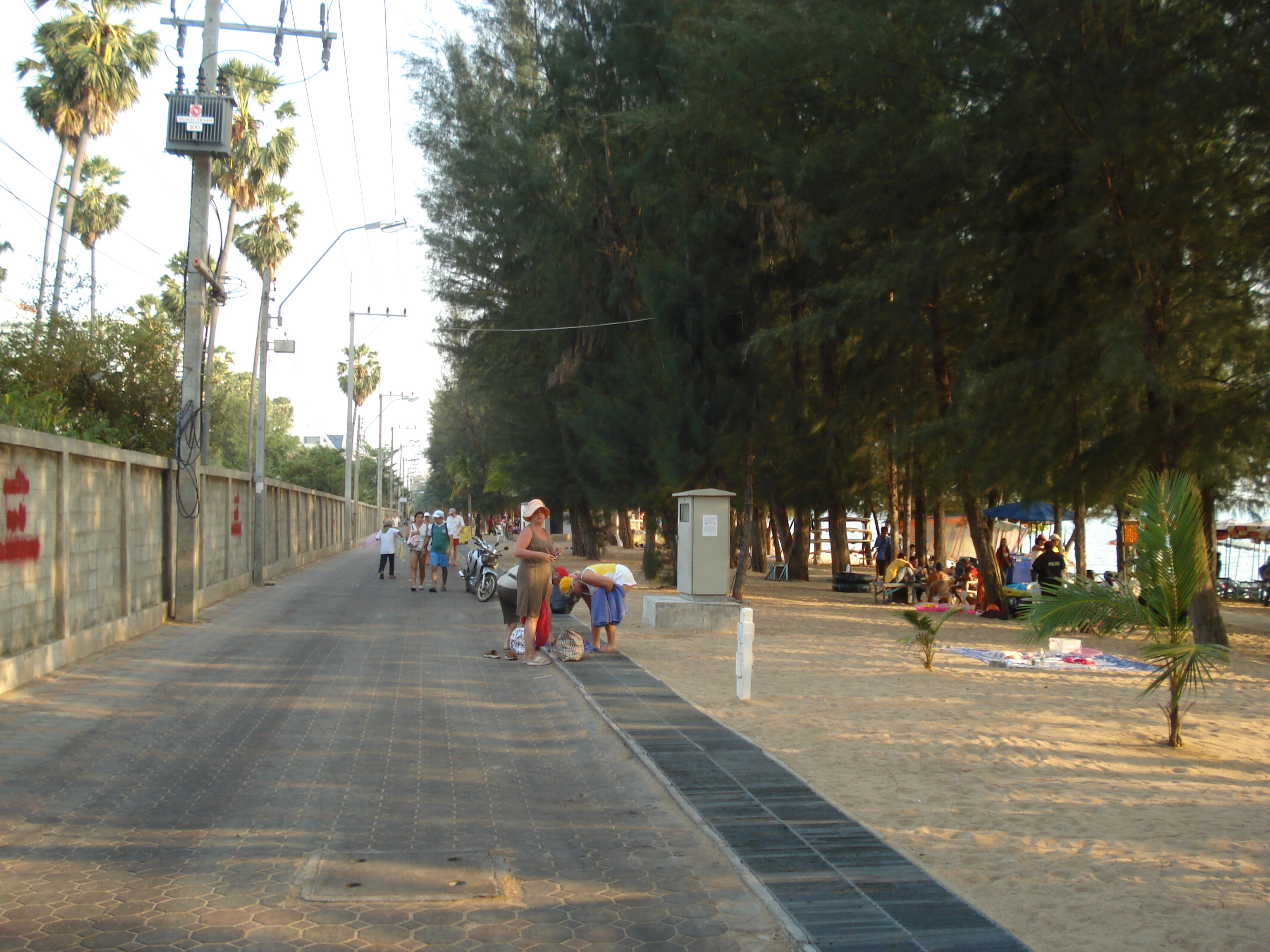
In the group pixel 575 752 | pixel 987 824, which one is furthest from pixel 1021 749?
pixel 575 752

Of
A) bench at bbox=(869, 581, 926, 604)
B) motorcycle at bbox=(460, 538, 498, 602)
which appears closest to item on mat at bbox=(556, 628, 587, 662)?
motorcycle at bbox=(460, 538, 498, 602)

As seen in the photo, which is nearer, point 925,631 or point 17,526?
point 17,526

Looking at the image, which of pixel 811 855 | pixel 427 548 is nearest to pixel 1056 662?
pixel 811 855

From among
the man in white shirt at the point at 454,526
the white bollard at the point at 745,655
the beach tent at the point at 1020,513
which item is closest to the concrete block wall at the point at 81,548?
the white bollard at the point at 745,655

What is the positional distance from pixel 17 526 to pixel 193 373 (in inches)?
263

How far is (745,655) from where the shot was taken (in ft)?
34.0

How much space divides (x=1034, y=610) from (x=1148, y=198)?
833cm

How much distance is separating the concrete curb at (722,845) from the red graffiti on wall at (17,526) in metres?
5.57

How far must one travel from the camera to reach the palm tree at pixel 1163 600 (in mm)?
8172

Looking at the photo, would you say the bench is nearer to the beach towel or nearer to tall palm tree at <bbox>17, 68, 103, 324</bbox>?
the beach towel

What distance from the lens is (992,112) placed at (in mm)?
15547

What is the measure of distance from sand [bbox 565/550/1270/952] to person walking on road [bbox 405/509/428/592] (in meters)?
11.0

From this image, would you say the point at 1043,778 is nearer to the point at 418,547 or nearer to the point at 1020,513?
the point at 1020,513

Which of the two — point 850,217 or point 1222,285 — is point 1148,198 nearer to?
point 1222,285
